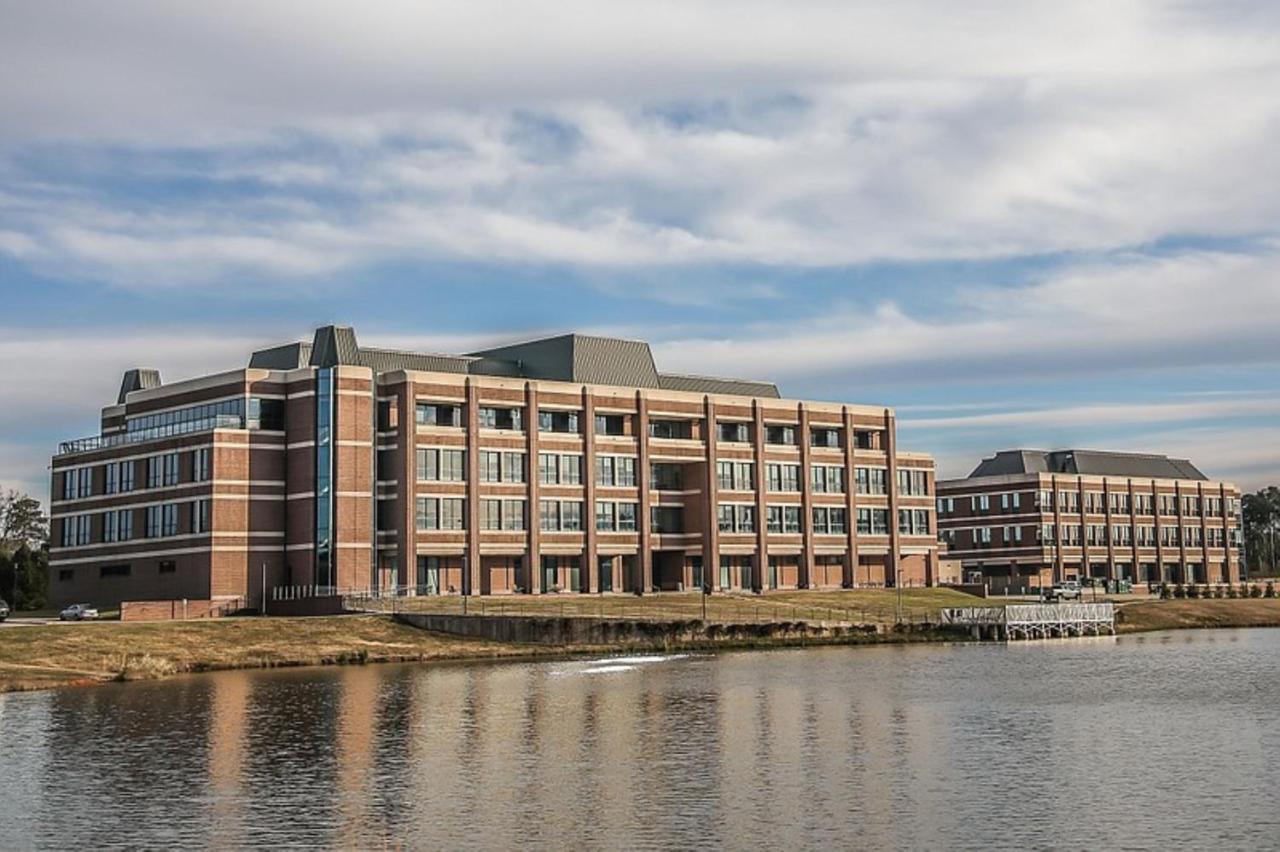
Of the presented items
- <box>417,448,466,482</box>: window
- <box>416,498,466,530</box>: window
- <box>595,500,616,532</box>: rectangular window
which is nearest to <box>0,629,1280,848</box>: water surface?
<box>416,498,466,530</box>: window

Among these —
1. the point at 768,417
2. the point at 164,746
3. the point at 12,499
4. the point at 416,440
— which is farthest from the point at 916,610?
the point at 12,499

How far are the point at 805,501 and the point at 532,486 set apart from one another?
3191 cm

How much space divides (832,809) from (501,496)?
3697 inches

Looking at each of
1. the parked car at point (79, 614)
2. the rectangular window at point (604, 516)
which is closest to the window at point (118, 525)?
the parked car at point (79, 614)

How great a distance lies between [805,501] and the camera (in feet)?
494

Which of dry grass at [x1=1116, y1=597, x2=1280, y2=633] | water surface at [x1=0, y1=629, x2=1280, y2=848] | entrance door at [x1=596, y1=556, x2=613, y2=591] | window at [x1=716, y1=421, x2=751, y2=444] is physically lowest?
water surface at [x1=0, y1=629, x2=1280, y2=848]

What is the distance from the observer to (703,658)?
3529 inches

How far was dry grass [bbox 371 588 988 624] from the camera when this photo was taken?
108 m

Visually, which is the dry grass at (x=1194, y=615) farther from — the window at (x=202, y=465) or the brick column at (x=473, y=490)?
the window at (x=202, y=465)

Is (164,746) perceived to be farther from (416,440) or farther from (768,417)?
(768,417)

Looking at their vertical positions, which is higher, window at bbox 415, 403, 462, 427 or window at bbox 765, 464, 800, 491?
window at bbox 415, 403, 462, 427

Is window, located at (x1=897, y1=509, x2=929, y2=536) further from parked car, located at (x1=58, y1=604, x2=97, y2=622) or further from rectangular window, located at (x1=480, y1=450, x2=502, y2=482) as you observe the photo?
parked car, located at (x1=58, y1=604, x2=97, y2=622)

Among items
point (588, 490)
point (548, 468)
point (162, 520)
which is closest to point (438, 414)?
point (548, 468)

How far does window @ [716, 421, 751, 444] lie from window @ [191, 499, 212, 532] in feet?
161
